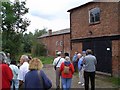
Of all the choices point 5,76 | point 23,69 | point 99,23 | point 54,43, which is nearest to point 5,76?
point 5,76

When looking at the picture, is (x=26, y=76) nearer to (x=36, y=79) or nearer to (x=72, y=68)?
(x=36, y=79)

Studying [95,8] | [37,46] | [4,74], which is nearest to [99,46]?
[95,8]

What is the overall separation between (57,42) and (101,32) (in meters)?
31.6

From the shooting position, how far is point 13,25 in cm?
3459

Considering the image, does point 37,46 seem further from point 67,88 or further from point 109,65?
point 67,88

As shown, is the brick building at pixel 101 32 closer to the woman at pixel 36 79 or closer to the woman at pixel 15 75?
the woman at pixel 15 75

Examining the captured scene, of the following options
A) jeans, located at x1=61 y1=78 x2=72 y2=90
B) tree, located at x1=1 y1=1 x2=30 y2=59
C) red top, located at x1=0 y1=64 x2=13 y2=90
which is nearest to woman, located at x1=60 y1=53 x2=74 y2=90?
jeans, located at x1=61 y1=78 x2=72 y2=90

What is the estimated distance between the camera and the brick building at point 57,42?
157 feet

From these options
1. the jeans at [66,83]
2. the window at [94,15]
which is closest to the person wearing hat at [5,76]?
the jeans at [66,83]

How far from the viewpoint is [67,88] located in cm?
1184

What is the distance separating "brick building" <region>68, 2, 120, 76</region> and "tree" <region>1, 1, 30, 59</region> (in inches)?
377

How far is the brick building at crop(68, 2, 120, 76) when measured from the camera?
19859 millimetres

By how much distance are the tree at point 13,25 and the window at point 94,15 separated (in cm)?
1178

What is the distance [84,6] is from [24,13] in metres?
12.8
